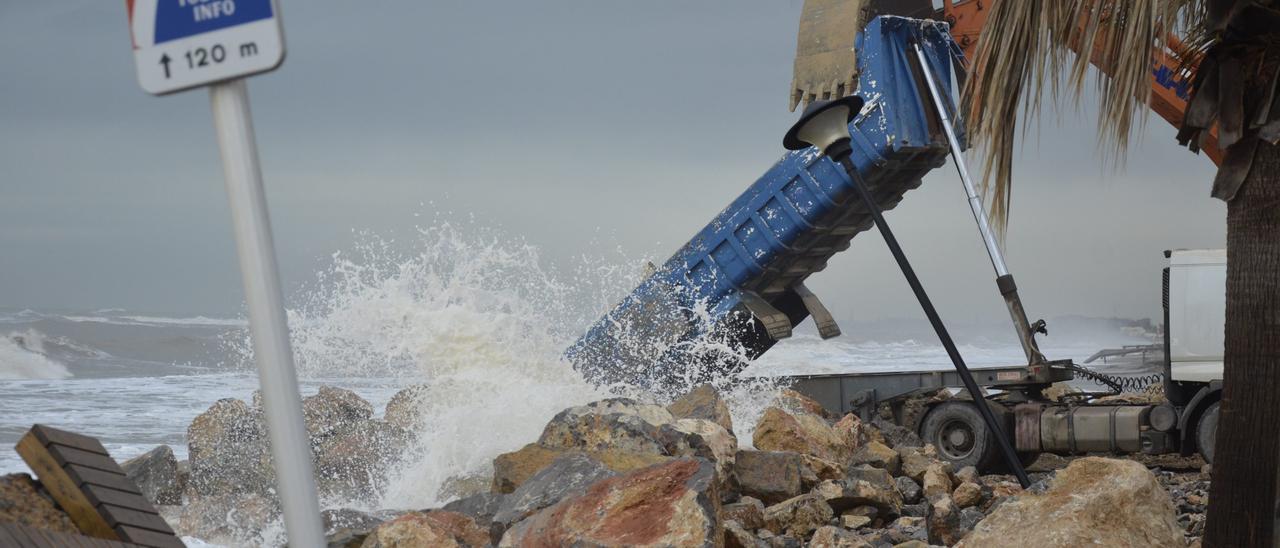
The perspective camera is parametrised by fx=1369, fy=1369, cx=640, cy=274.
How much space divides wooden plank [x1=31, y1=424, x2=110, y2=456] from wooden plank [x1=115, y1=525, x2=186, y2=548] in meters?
0.41

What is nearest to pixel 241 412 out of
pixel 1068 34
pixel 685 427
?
pixel 685 427

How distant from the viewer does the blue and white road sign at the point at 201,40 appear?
10.9ft

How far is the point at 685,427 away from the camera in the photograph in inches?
417

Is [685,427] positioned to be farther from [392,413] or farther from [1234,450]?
[392,413]

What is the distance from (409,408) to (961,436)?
258 inches

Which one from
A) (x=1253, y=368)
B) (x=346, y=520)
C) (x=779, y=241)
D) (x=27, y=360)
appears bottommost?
(x=27, y=360)

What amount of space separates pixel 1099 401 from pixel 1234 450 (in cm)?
814

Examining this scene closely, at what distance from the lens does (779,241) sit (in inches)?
676

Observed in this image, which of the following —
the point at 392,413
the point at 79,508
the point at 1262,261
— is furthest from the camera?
the point at 392,413

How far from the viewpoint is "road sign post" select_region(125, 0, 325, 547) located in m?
3.36

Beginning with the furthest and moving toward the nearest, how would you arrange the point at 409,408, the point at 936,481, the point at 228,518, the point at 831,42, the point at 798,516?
the point at 831,42 < the point at 409,408 < the point at 228,518 < the point at 936,481 < the point at 798,516

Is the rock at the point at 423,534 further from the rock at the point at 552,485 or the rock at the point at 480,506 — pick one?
the rock at the point at 480,506

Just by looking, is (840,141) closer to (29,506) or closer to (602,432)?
(602,432)

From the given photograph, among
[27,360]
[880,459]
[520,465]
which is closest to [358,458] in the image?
[520,465]
